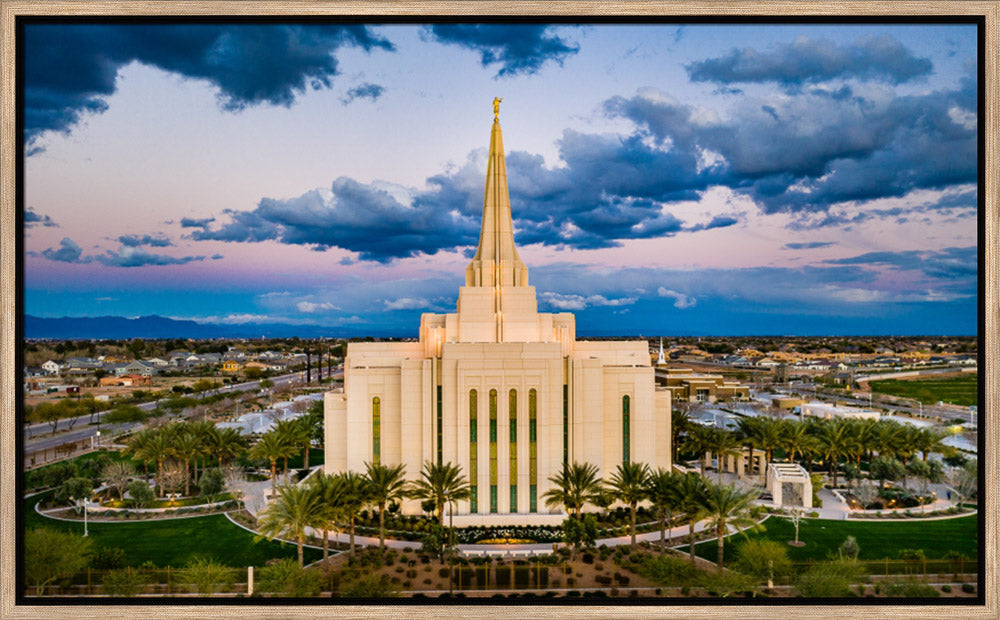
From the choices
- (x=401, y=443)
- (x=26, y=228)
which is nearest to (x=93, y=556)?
(x=26, y=228)

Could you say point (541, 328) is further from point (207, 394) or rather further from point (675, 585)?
point (207, 394)

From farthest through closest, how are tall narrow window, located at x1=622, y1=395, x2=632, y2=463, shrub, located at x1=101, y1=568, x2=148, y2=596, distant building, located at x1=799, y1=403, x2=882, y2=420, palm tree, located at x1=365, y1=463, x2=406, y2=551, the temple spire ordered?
distant building, located at x1=799, y1=403, x2=882, y2=420 < the temple spire < tall narrow window, located at x1=622, y1=395, x2=632, y2=463 < palm tree, located at x1=365, y1=463, x2=406, y2=551 < shrub, located at x1=101, y1=568, x2=148, y2=596

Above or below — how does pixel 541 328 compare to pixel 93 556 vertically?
above

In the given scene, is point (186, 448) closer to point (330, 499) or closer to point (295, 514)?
point (295, 514)

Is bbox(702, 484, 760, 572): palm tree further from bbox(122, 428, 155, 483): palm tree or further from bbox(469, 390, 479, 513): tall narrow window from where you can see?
bbox(122, 428, 155, 483): palm tree

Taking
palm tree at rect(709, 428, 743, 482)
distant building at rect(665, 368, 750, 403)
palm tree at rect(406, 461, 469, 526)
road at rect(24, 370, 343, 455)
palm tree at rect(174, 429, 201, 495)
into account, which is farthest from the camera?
distant building at rect(665, 368, 750, 403)

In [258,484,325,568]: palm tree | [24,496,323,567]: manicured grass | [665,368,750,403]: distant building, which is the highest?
[258,484,325,568]: palm tree

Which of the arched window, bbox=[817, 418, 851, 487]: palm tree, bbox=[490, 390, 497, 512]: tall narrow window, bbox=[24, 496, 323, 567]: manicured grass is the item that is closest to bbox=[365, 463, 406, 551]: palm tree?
bbox=[24, 496, 323, 567]: manicured grass

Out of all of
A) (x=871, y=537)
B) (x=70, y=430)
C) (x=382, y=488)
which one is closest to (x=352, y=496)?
(x=382, y=488)
